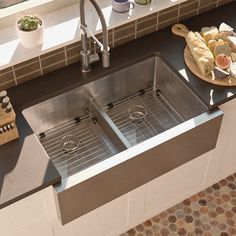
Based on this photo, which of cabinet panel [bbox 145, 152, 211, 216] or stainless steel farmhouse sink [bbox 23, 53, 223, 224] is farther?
cabinet panel [bbox 145, 152, 211, 216]

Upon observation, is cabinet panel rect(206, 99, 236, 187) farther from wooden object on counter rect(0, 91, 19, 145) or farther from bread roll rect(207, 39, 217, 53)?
wooden object on counter rect(0, 91, 19, 145)

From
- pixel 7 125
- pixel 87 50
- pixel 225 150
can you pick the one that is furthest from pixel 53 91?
pixel 225 150

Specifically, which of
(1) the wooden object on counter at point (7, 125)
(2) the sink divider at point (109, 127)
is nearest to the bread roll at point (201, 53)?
(2) the sink divider at point (109, 127)

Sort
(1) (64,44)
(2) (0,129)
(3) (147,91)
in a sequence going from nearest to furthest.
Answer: (2) (0,129)
(1) (64,44)
(3) (147,91)

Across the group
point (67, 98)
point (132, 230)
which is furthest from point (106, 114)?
point (132, 230)

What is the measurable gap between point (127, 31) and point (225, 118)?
66 cm

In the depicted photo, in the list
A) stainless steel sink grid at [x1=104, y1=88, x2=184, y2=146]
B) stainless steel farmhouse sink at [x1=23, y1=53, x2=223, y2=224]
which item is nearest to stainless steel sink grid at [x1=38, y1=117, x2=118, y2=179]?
stainless steel farmhouse sink at [x1=23, y1=53, x2=223, y2=224]

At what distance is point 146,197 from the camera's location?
2520mm

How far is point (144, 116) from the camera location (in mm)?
2531

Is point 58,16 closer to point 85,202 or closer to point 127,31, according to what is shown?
point 127,31

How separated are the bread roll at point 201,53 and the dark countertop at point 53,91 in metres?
0.07

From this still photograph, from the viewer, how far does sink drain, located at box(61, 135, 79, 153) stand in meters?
2.38

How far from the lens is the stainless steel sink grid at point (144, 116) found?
2.46 metres

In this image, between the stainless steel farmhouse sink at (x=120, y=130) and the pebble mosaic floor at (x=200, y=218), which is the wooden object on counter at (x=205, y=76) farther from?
the pebble mosaic floor at (x=200, y=218)
